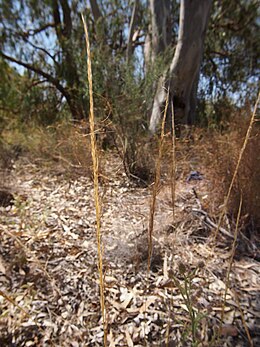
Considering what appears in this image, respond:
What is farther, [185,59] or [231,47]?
[231,47]

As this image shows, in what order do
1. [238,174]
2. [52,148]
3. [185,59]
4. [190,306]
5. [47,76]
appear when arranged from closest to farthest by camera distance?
[190,306] → [238,174] → [52,148] → [185,59] → [47,76]

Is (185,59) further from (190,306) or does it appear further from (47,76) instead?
(190,306)

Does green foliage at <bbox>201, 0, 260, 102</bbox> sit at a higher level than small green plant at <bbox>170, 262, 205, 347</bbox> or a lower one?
higher

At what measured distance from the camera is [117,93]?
238 cm

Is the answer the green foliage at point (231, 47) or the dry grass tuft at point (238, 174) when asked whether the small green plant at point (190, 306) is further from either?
the green foliage at point (231, 47)

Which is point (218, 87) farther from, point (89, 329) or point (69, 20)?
point (89, 329)

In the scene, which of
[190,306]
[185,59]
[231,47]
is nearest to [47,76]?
[185,59]

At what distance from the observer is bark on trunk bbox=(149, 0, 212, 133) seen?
284 cm

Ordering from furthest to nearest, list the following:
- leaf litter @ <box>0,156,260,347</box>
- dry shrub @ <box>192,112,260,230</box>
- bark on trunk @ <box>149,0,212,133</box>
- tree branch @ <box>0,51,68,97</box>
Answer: tree branch @ <box>0,51,68,97</box>, bark on trunk @ <box>149,0,212,133</box>, dry shrub @ <box>192,112,260,230</box>, leaf litter @ <box>0,156,260,347</box>

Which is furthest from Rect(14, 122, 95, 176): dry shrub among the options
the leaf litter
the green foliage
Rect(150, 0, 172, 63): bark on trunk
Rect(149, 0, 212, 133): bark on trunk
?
the green foliage

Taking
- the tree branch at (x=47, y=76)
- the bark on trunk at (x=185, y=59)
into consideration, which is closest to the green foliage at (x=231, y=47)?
the bark on trunk at (x=185, y=59)

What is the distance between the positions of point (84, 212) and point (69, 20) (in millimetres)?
4429

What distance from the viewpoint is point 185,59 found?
3.03 metres

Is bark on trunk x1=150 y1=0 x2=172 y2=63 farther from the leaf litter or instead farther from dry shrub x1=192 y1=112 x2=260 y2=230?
the leaf litter
